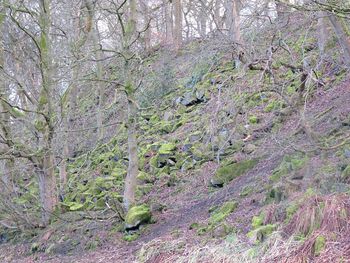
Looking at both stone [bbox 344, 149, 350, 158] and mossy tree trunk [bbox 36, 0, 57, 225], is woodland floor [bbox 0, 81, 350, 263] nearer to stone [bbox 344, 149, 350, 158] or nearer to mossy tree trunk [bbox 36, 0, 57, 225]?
stone [bbox 344, 149, 350, 158]

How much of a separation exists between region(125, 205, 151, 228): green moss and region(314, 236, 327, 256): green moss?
4847 millimetres

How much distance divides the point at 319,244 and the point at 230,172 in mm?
5202

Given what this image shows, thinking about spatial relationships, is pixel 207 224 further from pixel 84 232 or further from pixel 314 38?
pixel 314 38

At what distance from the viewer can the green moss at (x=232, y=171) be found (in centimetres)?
1080

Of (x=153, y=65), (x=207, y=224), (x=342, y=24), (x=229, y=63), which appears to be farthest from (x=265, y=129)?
(x=153, y=65)

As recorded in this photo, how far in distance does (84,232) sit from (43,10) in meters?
5.36

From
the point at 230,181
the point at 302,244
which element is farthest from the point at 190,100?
the point at 302,244

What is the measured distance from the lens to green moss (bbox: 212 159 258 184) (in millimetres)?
10797

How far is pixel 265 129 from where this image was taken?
12.0 meters

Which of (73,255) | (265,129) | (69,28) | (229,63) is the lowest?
(73,255)

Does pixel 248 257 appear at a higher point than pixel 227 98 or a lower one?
lower

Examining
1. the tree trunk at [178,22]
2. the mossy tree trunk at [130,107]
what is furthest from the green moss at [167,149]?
the tree trunk at [178,22]

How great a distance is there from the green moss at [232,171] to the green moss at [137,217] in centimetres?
182

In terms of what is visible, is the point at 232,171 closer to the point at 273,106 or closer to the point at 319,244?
the point at 273,106
